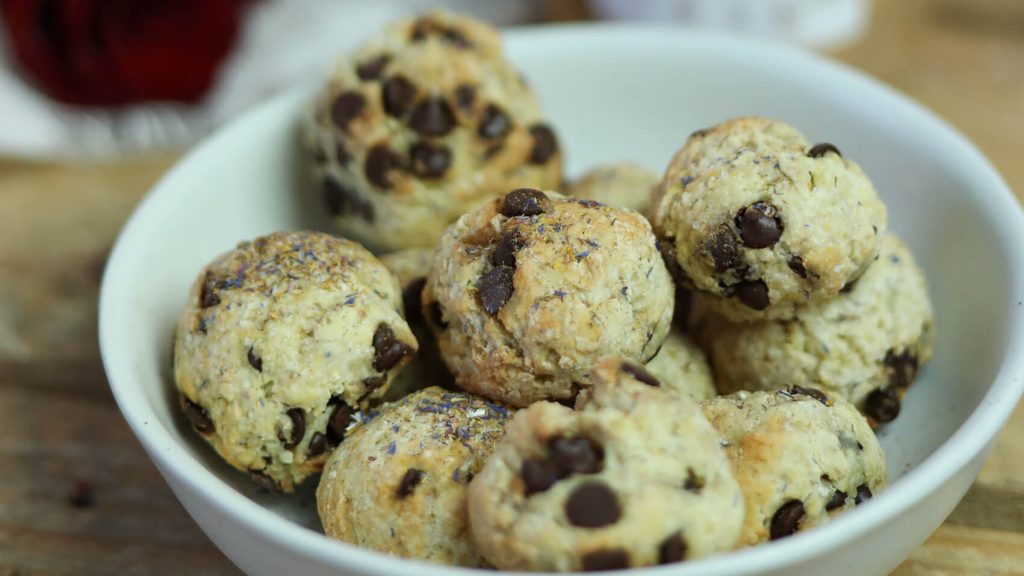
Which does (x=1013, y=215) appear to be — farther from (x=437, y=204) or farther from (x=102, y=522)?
(x=102, y=522)

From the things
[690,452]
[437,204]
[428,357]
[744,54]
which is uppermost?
[744,54]

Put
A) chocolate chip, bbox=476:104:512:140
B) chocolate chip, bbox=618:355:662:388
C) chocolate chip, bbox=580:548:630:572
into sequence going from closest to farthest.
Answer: chocolate chip, bbox=580:548:630:572
chocolate chip, bbox=618:355:662:388
chocolate chip, bbox=476:104:512:140

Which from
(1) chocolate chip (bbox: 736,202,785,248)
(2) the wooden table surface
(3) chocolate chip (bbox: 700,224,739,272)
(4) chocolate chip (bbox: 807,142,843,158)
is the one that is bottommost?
(2) the wooden table surface

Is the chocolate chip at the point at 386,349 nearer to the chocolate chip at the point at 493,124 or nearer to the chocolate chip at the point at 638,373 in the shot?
the chocolate chip at the point at 638,373

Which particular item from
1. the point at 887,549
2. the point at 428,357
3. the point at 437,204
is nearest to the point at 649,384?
the point at 887,549

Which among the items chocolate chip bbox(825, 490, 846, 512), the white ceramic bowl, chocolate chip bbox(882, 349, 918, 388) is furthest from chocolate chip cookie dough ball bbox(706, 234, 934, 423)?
chocolate chip bbox(825, 490, 846, 512)

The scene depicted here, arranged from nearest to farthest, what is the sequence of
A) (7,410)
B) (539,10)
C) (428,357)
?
1. (428,357)
2. (7,410)
3. (539,10)

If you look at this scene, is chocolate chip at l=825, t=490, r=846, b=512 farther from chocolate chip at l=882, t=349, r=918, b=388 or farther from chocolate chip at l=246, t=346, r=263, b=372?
chocolate chip at l=246, t=346, r=263, b=372
